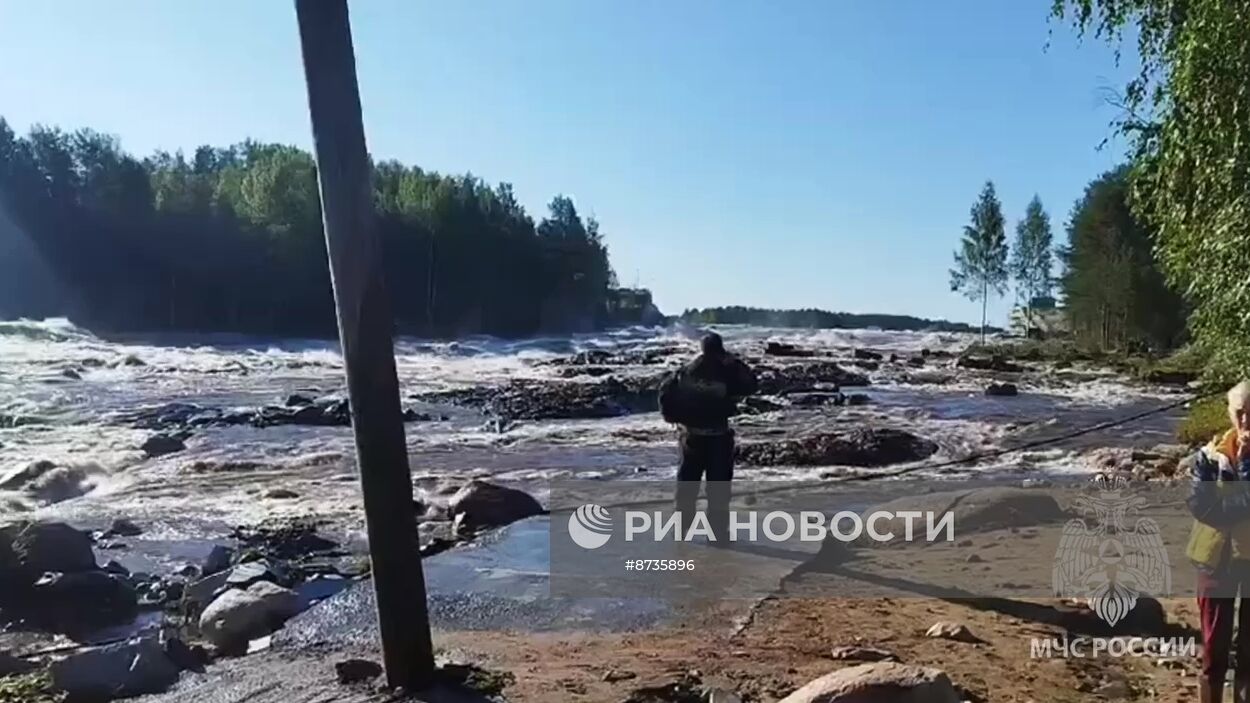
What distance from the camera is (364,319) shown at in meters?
4.05

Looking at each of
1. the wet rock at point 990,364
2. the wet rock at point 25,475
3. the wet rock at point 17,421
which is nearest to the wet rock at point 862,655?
the wet rock at point 25,475

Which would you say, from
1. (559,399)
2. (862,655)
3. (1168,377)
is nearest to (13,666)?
(862,655)

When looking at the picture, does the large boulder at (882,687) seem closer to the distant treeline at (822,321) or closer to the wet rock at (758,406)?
the wet rock at (758,406)

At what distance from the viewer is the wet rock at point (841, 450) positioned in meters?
16.6

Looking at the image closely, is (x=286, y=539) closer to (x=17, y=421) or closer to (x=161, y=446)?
(x=161, y=446)

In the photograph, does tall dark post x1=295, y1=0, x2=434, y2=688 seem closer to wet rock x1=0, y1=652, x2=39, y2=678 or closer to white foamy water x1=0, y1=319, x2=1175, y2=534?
wet rock x1=0, y1=652, x2=39, y2=678

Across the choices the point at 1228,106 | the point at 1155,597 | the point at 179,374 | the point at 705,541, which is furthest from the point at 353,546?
the point at 179,374

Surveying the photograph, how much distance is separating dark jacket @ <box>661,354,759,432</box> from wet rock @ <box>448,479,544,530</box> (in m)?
2.63

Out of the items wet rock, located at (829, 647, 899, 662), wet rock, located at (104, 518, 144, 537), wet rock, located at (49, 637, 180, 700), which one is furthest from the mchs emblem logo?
wet rock, located at (104, 518, 144, 537)

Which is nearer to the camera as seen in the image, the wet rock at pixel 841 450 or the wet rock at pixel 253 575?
the wet rock at pixel 253 575

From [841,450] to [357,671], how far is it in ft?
45.5

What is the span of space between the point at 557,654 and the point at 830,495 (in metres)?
6.82

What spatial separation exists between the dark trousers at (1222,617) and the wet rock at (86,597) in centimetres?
676

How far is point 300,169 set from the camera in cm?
7162
